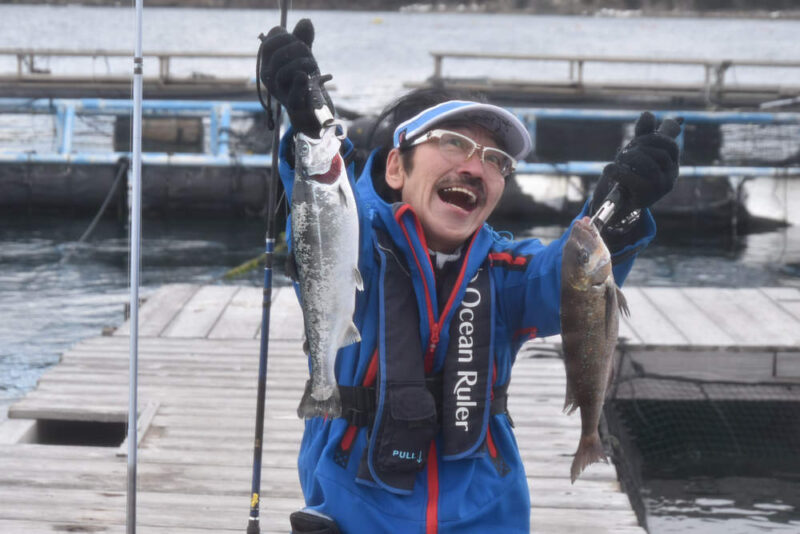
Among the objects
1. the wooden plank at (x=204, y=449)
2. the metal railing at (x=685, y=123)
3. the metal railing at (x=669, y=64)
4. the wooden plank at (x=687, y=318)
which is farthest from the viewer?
the metal railing at (x=669, y=64)

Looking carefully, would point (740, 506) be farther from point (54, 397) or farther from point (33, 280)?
point (33, 280)

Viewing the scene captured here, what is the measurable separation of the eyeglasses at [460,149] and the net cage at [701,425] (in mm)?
4459

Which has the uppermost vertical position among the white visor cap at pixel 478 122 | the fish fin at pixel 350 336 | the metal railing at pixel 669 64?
the metal railing at pixel 669 64

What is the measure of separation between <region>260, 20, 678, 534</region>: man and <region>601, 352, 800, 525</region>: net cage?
4.28 m

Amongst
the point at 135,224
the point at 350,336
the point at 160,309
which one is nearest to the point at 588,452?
the point at 350,336

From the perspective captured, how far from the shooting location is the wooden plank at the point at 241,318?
7539mm

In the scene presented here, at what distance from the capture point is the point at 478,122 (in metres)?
2.88

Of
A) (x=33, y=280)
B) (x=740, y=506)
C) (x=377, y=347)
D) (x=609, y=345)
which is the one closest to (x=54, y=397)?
(x=377, y=347)

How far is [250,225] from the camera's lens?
55.1 feet

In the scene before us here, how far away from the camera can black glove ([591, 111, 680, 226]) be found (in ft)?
9.10

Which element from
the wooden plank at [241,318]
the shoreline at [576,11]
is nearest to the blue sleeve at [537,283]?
the wooden plank at [241,318]

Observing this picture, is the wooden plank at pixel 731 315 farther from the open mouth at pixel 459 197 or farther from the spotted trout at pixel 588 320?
the open mouth at pixel 459 197

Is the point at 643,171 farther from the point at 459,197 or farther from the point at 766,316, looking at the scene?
the point at 766,316

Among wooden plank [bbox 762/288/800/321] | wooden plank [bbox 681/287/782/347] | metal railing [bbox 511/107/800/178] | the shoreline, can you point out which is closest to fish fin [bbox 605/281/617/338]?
wooden plank [bbox 681/287/782/347]
